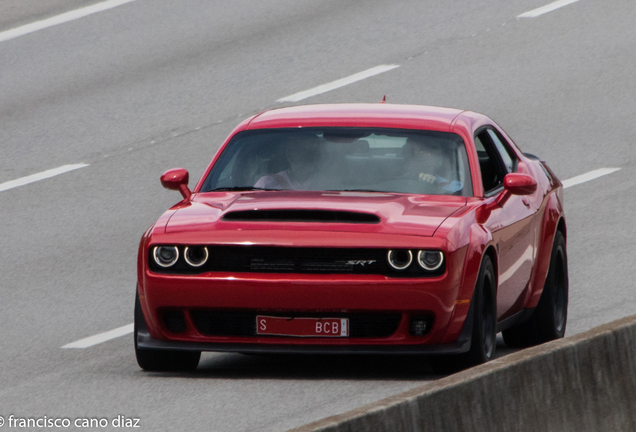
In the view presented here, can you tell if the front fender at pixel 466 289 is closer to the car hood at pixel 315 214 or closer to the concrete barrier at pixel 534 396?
the car hood at pixel 315 214

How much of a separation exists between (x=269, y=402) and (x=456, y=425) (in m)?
2.17

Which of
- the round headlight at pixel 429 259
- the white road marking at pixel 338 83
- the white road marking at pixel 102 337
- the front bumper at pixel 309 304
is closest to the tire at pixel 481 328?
the front bumper at pixel 309 304

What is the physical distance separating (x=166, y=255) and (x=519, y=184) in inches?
85.9

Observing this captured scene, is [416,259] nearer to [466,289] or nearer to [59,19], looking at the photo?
[466,289]

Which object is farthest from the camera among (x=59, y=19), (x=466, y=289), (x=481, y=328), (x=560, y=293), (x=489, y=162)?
(x=59, y=19)

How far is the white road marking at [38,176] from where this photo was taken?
16.3 metres

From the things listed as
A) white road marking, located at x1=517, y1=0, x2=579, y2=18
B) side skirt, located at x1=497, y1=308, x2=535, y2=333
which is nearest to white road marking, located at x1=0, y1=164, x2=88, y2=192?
side skirt, located at x1=497, y1=308, x2=535, y2=333

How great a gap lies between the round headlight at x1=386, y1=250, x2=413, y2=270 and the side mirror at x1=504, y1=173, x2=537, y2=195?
4.35ft

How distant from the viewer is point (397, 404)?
502 centimetres

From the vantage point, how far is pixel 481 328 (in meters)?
7.98

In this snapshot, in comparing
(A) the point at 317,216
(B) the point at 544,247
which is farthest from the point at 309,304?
(B) the point at 544,247

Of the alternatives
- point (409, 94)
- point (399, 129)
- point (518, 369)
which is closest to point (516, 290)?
point (399, 129)

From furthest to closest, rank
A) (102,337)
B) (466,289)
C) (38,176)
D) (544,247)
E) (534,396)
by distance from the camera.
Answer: (38,176), (102,337), (544,247), (466,289), (534,396)

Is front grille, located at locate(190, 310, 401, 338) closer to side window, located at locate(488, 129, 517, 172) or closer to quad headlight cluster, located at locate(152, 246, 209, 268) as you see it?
quad headlight cluster, located at locate(152, 246, 209, 268)
